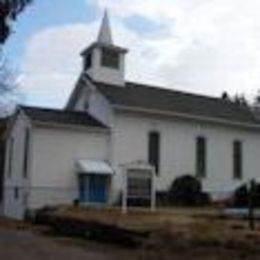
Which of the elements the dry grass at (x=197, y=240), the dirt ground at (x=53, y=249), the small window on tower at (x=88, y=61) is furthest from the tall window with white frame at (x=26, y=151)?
the dry grass at (x=197, y=240)

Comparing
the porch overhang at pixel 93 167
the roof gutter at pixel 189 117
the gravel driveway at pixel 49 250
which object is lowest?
the gravel driveway at pixel 49 250

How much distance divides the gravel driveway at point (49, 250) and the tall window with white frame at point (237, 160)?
2350 centimetres

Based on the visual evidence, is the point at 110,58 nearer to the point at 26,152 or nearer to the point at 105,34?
the point at 105,34

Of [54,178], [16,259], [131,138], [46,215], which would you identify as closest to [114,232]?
[16,259]

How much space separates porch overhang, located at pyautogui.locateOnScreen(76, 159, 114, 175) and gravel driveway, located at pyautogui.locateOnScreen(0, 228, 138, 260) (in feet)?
41.6

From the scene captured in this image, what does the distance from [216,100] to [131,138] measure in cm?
1147

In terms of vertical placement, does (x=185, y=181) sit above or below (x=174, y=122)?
below

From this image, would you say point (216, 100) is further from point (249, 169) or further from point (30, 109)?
point (30, 109)

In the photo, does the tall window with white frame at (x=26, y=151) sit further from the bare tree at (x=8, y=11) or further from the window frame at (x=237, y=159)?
the bare tree at (x=8, y=11)

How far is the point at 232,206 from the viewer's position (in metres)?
40.6

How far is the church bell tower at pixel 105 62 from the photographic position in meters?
44.2

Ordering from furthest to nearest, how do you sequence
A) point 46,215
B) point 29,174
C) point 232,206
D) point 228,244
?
point 232,206 → point 29,174 → point 46,215 → point 228,244

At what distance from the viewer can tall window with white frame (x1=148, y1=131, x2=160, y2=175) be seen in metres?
A: 42.2

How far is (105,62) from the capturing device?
44.8m
